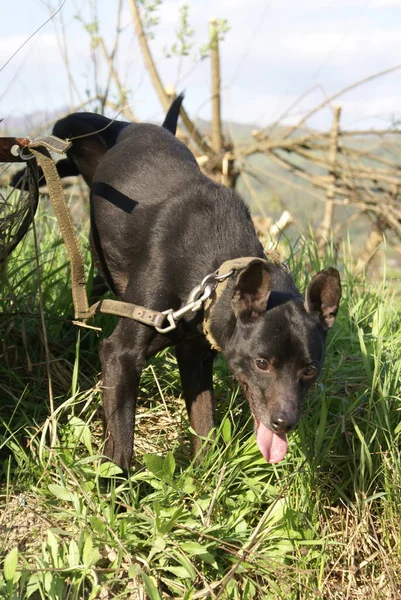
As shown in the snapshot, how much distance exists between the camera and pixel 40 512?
2.95 meters

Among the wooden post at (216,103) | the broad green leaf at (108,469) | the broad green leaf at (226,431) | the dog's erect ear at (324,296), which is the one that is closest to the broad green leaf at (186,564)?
the broad green leaf at (108,469)

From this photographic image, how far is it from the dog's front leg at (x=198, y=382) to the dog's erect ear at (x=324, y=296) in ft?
2.08

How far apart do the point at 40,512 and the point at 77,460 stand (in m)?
0.26

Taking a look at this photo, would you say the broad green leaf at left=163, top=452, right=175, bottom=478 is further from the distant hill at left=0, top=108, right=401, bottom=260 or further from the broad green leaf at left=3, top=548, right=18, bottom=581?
the distant hill at left=0, top=108, right=401, bottom=260

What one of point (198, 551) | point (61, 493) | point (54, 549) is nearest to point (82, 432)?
point (61, 493)

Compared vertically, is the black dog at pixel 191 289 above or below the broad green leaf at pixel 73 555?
above


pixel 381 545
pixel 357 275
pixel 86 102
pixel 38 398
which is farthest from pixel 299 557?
pixel 86 102

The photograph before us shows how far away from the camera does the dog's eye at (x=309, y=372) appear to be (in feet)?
9.30

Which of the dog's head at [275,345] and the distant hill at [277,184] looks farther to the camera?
the distant hill at [277,184]

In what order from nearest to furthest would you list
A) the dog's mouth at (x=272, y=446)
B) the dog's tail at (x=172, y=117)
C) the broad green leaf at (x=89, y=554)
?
1. the broad green leaf at (x=89, y=554)
2. the dog's mouth at (x=272, y=446)
3. the dog's tail at (x=172, y=117)

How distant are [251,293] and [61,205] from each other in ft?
2.75

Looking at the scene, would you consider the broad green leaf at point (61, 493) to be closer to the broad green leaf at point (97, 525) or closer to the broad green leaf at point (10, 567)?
the broad green leaf at point (97, 525)

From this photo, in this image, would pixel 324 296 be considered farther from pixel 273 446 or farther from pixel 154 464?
pixel 154 464

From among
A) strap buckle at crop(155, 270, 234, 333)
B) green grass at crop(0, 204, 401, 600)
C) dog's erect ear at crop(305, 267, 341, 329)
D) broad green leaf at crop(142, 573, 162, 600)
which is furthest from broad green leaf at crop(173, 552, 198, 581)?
dog's erect ear at crop(305, 267, 341, 329)
